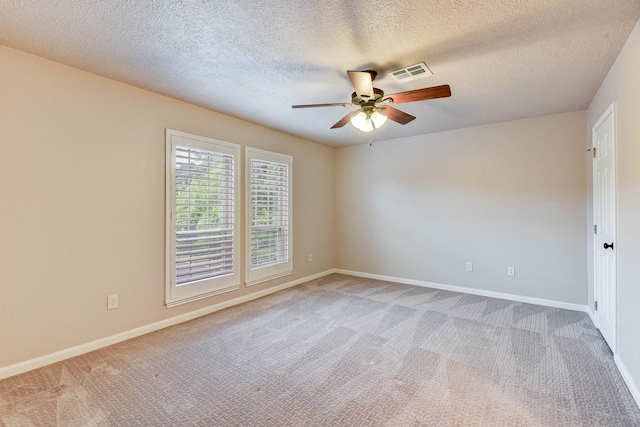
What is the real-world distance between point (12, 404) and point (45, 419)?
0.37 metres

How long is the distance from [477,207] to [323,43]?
3.38 meters

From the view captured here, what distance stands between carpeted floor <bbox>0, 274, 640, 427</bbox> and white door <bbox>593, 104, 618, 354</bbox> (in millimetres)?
264

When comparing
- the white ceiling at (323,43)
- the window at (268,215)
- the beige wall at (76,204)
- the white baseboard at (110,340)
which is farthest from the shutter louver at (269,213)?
the white ceiling at (323,43)

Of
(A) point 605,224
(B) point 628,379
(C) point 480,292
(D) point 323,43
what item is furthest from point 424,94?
(C) point 480,292

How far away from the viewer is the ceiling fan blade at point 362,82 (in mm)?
2203

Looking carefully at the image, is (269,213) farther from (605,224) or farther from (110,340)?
(605,224)

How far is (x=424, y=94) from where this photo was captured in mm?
2383

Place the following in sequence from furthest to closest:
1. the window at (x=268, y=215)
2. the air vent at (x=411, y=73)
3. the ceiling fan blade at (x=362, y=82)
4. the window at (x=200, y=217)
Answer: the window at (x=268, y=215)
the window at (x=200, y=217)
the air vent at (x=411, y=73)
the ceiling fan blade at (x=362, y=82)

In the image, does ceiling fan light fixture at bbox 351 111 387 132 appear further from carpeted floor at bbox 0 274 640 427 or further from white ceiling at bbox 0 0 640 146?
carpeted floor at bbox 0 274 640 427

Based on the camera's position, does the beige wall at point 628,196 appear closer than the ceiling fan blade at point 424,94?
Yes

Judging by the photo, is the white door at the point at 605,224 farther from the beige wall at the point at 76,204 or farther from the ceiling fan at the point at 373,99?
the beige wall at the point at 76,204

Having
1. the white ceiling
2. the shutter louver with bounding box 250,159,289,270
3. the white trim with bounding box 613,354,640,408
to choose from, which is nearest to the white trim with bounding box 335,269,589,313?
the white trim with bounding box 613,354,640,408

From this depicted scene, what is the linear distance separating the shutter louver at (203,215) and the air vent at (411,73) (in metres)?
2.27

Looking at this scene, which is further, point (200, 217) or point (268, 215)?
point (268, 215)
